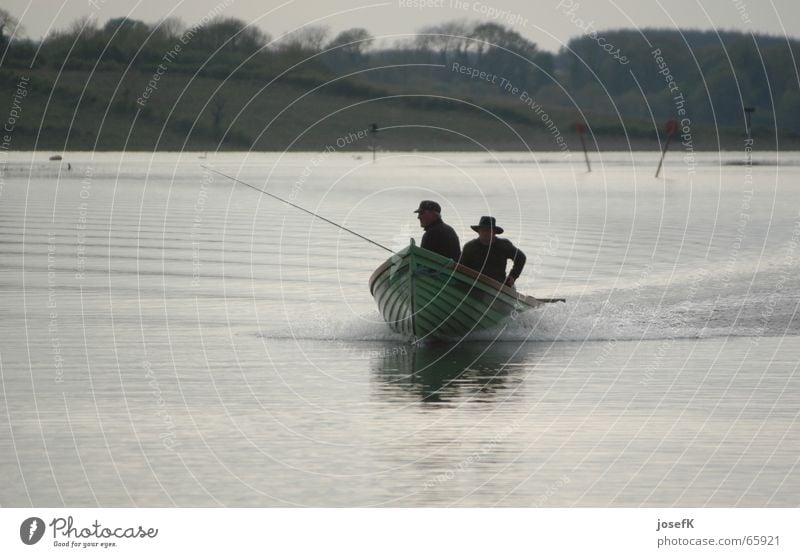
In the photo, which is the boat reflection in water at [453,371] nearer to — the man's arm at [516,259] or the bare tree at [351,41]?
the man's arm at [516,259]

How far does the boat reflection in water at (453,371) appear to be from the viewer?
66.2 feet

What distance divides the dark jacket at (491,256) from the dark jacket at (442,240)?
0.19 meters

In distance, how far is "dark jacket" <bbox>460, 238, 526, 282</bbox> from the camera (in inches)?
950

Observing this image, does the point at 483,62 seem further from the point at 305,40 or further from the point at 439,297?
the point at 439,297

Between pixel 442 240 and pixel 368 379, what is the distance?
3.48 meters

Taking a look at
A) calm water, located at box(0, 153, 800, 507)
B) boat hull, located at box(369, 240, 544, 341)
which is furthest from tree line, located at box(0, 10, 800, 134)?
boat hull, located at box(369, 240, 544, 341)

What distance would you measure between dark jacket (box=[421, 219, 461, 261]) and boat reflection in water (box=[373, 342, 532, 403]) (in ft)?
4.55
